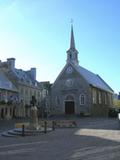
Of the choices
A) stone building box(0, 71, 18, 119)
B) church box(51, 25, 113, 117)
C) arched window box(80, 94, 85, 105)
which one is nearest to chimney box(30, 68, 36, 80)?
stone building box(0, 71, 18, 119)

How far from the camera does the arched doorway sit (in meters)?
58.1

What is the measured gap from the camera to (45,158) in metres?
11.7

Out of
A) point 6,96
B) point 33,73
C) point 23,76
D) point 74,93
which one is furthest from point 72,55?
point 6,96

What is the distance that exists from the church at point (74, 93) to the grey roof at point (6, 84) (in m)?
8.64

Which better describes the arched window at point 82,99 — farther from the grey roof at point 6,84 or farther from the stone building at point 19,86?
the grey roof at point 6,84

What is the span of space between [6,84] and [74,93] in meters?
14.2

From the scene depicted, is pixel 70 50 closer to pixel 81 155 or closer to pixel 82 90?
pixel 82 90

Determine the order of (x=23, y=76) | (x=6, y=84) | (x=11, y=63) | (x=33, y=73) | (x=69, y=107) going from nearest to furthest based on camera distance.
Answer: (x=6, y=84) → (x=69, y=107) → (x=11, y=63) → (x=23, y=76) → (x=33, y=73)

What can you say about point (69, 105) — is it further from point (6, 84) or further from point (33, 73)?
point (33, 73)

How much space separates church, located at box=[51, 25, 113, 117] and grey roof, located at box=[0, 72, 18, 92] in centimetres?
864

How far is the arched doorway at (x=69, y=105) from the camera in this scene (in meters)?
58.1

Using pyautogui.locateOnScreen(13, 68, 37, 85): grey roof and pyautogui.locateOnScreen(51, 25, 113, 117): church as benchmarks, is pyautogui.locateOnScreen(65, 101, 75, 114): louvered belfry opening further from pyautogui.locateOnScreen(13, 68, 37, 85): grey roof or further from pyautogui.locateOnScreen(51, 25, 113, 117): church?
pyautogui.locateOnScreen(13, 68, 37, 85): grey roof

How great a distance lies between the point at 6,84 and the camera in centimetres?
5831

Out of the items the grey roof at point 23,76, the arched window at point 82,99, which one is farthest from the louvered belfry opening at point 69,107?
the grey roof at point 23,76
